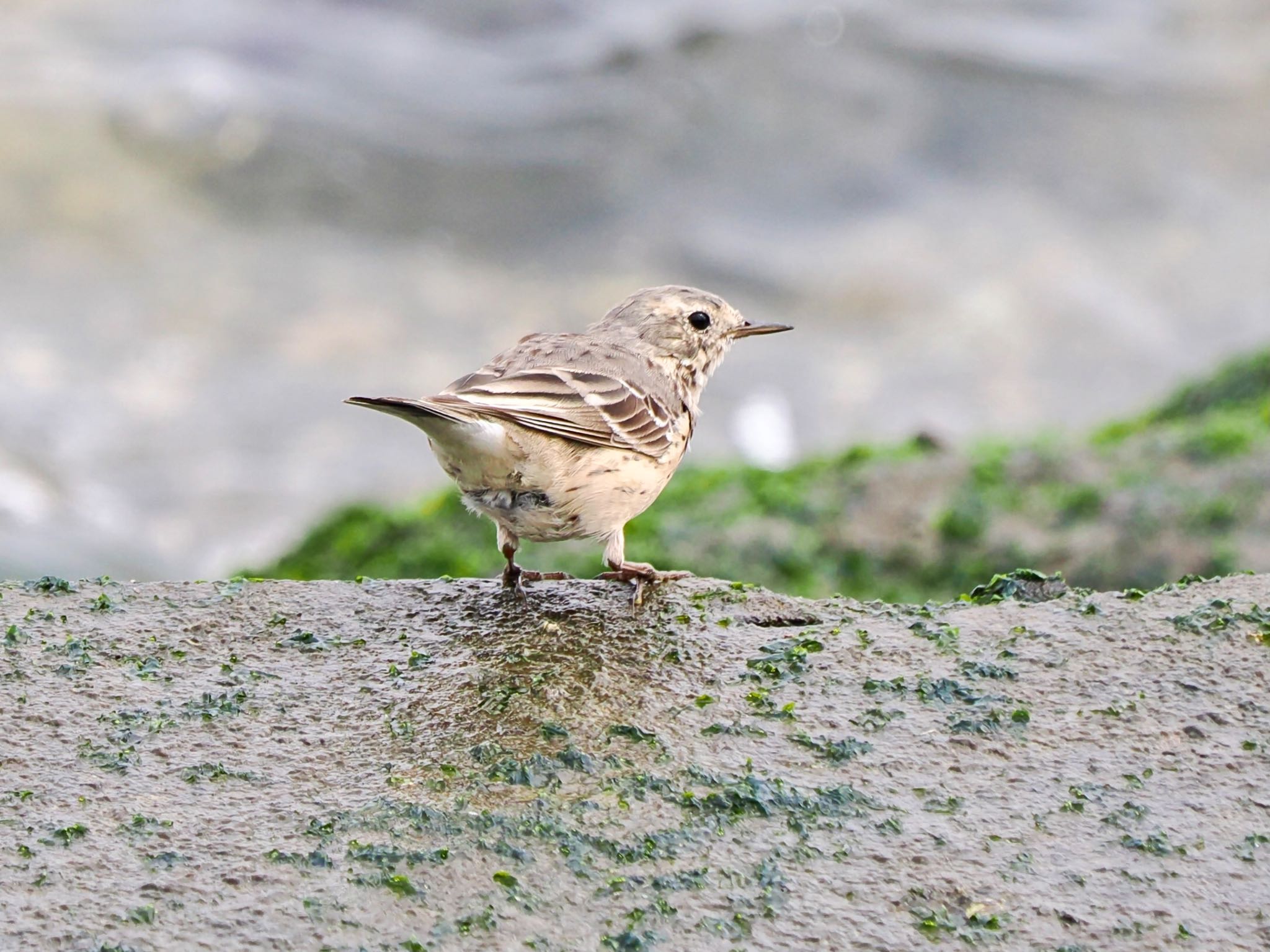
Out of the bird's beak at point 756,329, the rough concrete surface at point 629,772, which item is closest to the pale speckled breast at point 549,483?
the rough concrete surface at point 629,772

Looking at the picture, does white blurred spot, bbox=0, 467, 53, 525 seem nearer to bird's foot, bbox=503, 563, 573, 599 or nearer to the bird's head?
the bird's head

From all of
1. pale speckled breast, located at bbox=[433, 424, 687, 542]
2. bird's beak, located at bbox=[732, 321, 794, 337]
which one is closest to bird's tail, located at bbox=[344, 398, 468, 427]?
pale speckled breast, located at bbox=[433, 424, 687, 542]

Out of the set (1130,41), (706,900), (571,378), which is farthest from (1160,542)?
(1130,41)

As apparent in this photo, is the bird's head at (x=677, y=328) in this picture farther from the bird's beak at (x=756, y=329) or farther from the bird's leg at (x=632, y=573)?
the bird's leg at (x=632, y=573)

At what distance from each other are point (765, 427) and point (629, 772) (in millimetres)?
11081

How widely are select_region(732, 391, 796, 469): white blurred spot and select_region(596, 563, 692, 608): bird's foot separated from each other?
863cm

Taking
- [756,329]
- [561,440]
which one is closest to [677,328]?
[756,329]

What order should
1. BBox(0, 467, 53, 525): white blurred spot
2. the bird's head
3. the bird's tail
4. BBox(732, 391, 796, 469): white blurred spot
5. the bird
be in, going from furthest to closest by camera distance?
BBox(732, 391, 796, 469): white blurred spot → BBox(0, 467, 53, 525): white blurred spot → the bird's head → the bird → the bird's tail

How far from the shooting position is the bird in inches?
189

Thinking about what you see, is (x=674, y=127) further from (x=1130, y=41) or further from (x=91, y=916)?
(x=91, y=916)

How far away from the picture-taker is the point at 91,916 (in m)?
3.05

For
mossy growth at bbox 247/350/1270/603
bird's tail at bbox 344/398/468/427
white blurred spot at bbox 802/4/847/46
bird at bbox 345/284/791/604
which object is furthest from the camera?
white blurred spot at bbox 802/4/847/46

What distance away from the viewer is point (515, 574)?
5.10 meters

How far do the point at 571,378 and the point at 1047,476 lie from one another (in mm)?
3964
